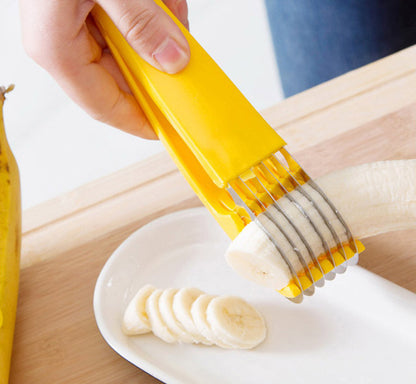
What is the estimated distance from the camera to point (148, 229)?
108 cm

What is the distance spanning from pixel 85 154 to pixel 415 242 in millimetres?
1853

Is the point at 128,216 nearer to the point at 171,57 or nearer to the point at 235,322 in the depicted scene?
the point at 235,322

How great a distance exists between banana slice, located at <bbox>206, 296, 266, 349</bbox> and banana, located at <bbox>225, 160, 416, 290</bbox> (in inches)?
3.8

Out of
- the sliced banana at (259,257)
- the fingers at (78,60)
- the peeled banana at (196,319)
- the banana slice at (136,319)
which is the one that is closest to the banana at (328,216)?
the sliced banana at (259,257)

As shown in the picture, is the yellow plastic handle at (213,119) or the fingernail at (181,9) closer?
the yellow plastic handle at (213,119)

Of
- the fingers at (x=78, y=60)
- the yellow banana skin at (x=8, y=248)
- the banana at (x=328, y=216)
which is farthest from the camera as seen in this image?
the yellow banana skin at (x=8, y=248)

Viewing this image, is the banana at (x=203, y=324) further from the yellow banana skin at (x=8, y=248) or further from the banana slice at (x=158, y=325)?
the yellow banana skin at (x=8, y=248)

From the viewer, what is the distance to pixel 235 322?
891 millimetres

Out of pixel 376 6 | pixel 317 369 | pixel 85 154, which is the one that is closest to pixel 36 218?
pixel 317 369

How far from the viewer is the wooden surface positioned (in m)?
0.97

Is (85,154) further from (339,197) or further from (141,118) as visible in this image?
(339,197)

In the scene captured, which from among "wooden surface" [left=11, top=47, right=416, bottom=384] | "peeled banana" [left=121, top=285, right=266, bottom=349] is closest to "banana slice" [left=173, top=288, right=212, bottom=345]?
"peeled banana" [left=121, top=285, right=266, bottom=349]

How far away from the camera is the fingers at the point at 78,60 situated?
84 centimetres

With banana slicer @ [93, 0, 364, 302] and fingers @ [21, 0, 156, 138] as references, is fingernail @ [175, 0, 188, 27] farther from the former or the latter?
banana slicer @ [93, 0, 364, 302]
